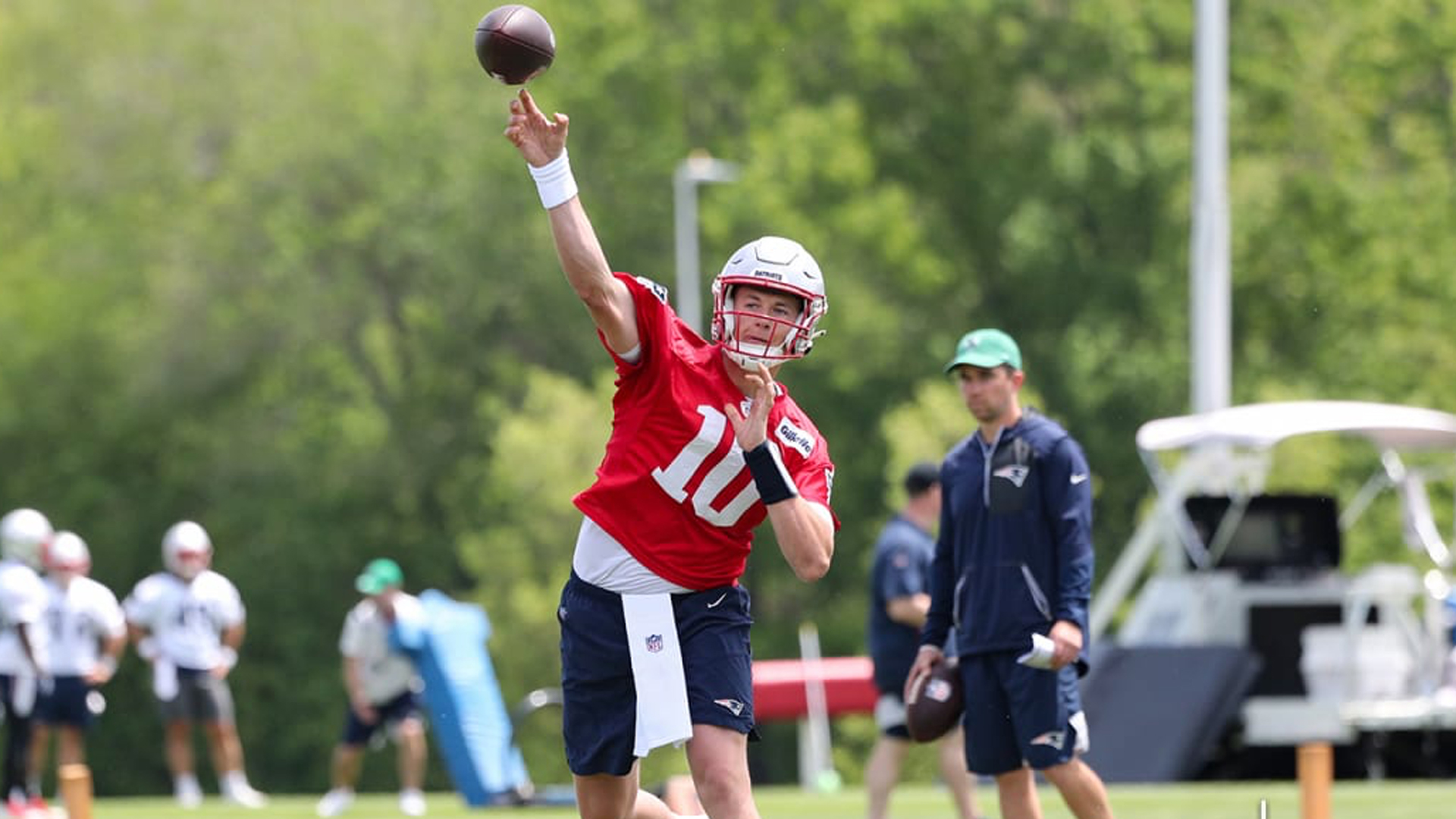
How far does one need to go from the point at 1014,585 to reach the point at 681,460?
2.62 m

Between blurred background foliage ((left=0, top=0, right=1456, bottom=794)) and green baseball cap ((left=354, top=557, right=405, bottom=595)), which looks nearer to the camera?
green baseball cap ((left=354, top=557, right=405, bottom=595))

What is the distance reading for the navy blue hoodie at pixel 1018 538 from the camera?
10.2m

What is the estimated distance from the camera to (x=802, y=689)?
27.5 meters

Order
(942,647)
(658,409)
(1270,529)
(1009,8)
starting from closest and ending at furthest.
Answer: (658,409) → (942,647) → (1270,529) → (1009,8)

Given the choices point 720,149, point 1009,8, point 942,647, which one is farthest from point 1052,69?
point 942,647

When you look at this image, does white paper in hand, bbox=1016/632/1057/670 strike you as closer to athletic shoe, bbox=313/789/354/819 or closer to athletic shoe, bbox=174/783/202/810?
athletic shoe, bbox=313/789/354/819

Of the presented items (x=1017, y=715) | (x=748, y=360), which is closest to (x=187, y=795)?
(x=1017, y=715)

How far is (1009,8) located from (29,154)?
17.2 m

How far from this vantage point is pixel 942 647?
10484 millimetres

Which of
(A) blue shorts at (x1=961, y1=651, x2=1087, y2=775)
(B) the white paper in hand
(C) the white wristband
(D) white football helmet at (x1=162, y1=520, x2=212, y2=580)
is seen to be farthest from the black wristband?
(D) white football helmet at (x1=162, y1=520, x2=212, y2=580)

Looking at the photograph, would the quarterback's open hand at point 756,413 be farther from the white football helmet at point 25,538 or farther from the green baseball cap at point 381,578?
the green baseball cap at point 381,578

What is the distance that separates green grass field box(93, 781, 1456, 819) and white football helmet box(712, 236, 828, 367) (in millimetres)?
7007

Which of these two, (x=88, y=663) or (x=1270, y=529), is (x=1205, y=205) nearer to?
(x=1270, y=529)

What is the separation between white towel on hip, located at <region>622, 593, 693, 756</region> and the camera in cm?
786
